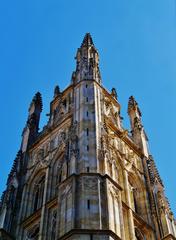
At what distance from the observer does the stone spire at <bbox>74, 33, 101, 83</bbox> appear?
132ft

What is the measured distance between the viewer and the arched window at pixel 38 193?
33875 mm

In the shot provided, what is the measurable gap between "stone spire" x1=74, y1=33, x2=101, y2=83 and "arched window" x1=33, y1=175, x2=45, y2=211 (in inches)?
330

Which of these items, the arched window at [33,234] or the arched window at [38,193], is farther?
the arched window at [38,193]

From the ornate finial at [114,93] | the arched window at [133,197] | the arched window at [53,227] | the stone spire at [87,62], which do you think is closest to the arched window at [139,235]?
the arched window at [133,197]

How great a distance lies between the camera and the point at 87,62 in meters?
42.6

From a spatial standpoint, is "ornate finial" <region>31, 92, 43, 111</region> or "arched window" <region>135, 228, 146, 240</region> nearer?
"arched window" <region>135, 228, 146, 240</region>

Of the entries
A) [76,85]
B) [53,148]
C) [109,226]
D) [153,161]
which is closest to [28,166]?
[53,148]

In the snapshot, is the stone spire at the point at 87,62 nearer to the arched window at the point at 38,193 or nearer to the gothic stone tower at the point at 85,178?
the gothic stone tower at the point at 85,178

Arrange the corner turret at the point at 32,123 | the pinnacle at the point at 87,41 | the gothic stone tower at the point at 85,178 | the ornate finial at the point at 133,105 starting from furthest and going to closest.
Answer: the ornate finial at the point at 133,105
the pinnacle at the point at 87,41
the corner turret at the point at 32,123
the gothic stone tower at the point at 85,178

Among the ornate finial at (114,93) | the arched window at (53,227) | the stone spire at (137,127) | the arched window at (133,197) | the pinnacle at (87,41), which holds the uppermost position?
the pinnacle at (87,41)

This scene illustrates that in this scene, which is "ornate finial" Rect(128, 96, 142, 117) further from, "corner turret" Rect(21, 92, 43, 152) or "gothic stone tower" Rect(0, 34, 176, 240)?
"corner turret" Rect(21, 92, 43, 152)

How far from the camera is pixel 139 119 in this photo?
46.9 meters

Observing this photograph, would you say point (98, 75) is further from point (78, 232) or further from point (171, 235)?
point (78, 232)

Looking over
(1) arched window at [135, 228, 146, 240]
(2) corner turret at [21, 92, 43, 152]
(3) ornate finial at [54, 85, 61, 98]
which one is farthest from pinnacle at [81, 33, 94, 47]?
(1) arched window at [135, 228, 146, 240]
